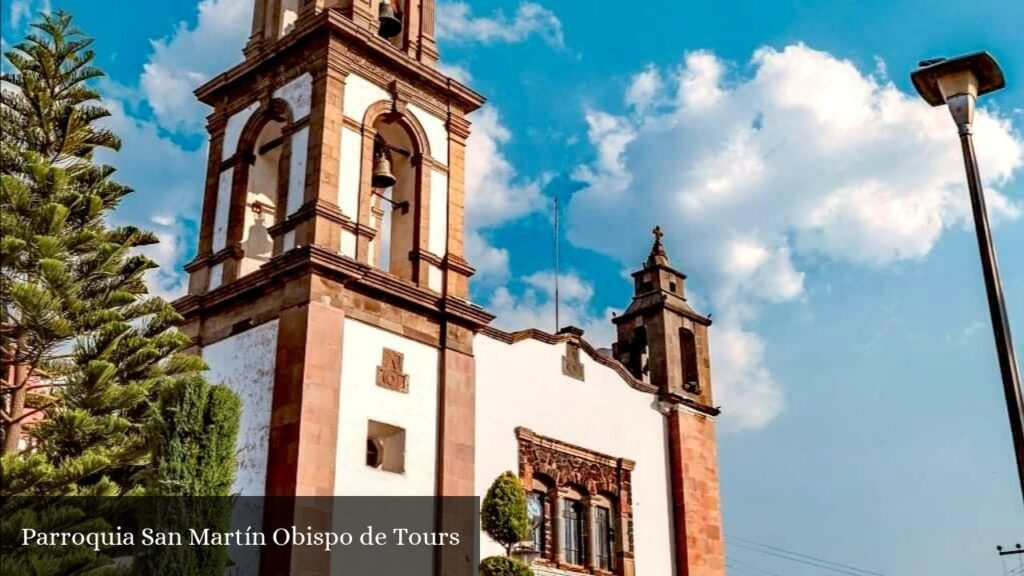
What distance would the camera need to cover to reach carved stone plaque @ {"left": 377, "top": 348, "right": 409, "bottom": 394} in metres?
15.9

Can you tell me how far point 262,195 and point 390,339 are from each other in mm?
3772

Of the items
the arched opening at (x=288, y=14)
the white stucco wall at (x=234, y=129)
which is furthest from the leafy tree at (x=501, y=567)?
the arched opening at (x=288, y=14)

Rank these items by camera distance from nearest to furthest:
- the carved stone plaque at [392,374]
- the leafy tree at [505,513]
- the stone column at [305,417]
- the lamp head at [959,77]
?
the lamp head at [959,77], the stone column at [305,417], the carved stone plaque at [392,374], the leafy tree at [505,513]

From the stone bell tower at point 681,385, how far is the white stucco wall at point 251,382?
28.1ft

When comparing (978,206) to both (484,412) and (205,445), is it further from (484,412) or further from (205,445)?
(484,412)

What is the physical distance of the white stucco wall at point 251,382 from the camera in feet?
48.5

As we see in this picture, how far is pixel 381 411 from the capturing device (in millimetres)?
Result: 15711

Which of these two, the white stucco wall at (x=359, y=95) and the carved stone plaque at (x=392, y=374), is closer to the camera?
the carved stone plaque at (x=392, y=374)

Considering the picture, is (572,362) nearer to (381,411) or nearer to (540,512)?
(540,512)

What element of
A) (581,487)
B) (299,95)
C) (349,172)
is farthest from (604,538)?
(299,95)

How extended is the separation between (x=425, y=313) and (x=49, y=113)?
599 cm

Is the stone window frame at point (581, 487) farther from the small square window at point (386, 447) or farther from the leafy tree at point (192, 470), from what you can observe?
the leafy tree at point (192, 470)

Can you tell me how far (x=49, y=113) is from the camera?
46.2ft

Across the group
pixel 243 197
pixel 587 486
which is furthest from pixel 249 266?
pixel 587 486
